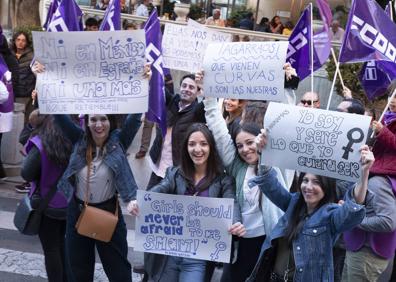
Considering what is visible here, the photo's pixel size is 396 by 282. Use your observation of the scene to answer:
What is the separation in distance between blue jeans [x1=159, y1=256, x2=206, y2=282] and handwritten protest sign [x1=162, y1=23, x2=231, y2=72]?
247cm

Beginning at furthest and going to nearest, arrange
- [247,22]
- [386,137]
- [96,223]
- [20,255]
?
[247,22] → [20,255] → [386,137] → [96,223]

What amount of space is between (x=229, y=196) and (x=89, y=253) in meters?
1.19

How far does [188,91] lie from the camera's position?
229 inches

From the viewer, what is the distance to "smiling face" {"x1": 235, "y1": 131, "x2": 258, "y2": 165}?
13.9 feet

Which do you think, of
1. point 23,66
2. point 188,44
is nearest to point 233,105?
point 188,44

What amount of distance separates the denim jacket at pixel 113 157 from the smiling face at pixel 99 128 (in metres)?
0.05

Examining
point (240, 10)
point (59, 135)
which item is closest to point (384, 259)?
point (59, 135)

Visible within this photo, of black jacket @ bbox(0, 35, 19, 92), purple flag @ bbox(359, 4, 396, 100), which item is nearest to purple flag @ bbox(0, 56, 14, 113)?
black jacket @ bbox(0, 35, 19, 92)

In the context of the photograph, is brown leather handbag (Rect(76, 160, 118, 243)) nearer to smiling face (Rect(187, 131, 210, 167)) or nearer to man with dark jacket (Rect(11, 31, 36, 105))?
smiling face (Rect(187, 131, 210, 167))

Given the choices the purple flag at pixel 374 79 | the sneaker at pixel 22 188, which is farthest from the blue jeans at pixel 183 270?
the sneaker at pixel 22 188

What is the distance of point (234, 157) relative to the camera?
14.4 feet

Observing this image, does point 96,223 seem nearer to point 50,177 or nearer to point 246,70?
point 50,177

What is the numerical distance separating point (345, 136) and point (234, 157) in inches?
39.7

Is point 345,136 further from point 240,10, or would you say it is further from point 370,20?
point 240,10
